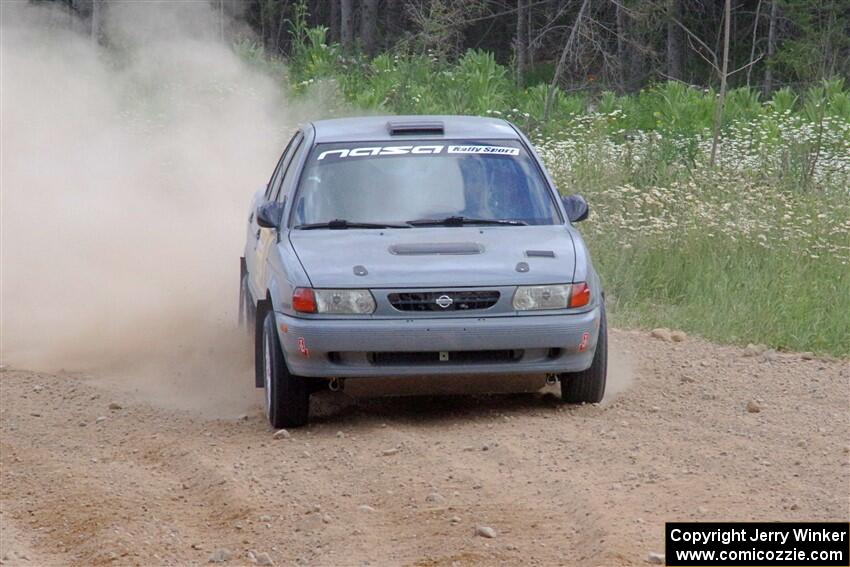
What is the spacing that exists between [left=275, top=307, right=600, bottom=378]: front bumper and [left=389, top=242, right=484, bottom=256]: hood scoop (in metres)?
0.45

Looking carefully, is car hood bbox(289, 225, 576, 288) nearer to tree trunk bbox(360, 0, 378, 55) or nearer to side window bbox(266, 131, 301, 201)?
side window bbox(266, 131, 301, 201)

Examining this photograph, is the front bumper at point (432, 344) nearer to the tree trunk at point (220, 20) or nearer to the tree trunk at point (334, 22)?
the tree trunk at point (220, 20)

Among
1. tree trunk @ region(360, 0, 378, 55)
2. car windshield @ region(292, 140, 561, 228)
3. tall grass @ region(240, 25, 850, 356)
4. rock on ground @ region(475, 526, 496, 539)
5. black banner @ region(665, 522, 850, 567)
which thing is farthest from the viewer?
tree trunk @ region(360, 0, 378, 55)

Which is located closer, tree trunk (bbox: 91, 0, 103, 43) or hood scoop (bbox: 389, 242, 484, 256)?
hood scoop (bbox: 389, 242, 484, 256)

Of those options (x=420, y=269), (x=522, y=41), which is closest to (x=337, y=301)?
(x=420, y=269)

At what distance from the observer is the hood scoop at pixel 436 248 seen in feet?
26.3

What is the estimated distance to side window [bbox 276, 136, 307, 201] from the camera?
898 centimetres

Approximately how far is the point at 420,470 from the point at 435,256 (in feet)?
4.56

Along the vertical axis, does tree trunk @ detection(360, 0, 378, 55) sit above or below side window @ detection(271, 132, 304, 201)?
below

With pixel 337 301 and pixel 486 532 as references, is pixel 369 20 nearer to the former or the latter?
pixel 337 301

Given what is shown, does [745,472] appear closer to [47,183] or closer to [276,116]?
[47,183]

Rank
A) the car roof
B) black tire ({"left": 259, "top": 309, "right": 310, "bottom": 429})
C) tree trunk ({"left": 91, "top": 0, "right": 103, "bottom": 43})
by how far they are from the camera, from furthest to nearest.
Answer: tree trunk ({"left": 91, "top": 0, "right": 103, "bottom": 43})
the car roof
black tire ({"left": 259, "top": 309, "right": 310, "bottom": 429})

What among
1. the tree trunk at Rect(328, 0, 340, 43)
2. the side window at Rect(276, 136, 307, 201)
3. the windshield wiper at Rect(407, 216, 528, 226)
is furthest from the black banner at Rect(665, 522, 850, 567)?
the tree trunk at Rect(328, 0, 340, 43)

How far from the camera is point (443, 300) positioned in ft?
25.4
